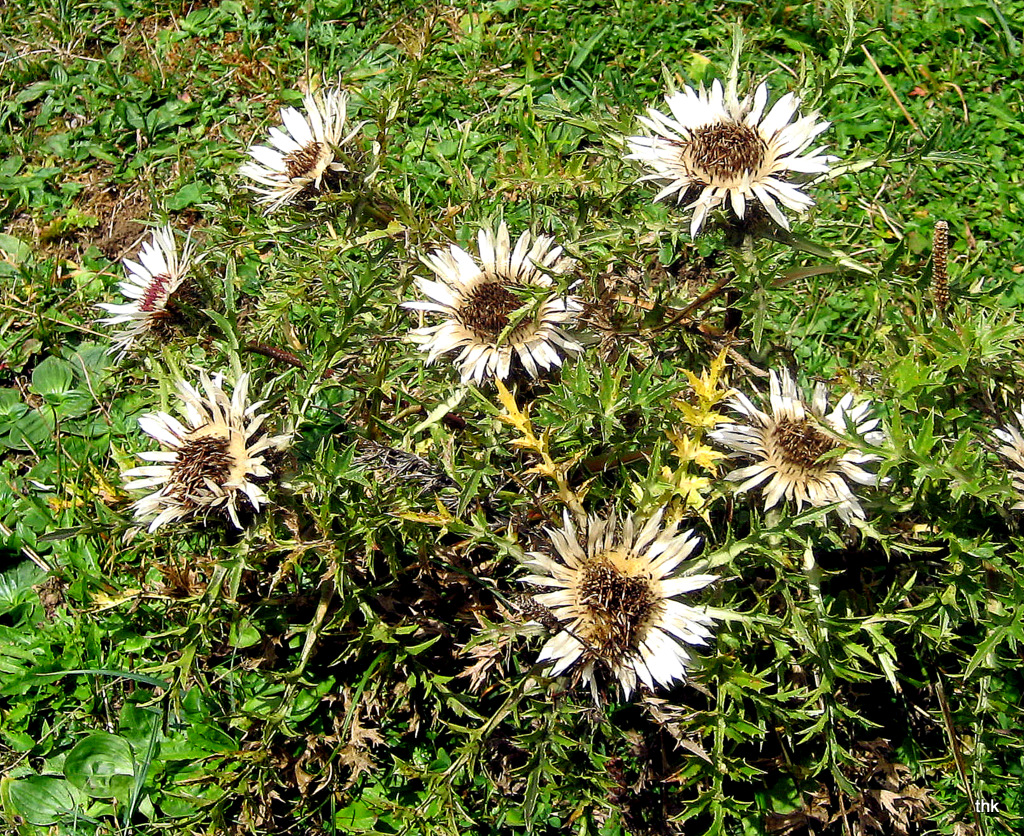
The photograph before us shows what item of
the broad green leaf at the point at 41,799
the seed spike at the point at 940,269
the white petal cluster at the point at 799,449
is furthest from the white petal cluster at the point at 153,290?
the seed spike at the point at 940,269

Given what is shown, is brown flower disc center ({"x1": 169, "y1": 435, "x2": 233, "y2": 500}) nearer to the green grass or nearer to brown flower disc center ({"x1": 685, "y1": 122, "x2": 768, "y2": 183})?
the green grass

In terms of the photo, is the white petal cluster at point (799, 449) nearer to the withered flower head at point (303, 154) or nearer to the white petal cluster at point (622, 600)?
the white petal cluster at point (622, 600)

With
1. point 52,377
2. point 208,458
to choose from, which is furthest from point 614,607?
point 52,377

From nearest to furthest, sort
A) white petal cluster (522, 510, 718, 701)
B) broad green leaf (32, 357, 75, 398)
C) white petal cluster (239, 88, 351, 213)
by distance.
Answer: white petal cluster (522, 510, 718, 701) < white petal cluster (239, 88, 351, 213) < broad green leaf (32, 357, 75, 398)

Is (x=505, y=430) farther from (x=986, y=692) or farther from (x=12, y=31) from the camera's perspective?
(x=12, y=31)

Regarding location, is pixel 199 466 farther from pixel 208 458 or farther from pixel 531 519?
pixel 531 519

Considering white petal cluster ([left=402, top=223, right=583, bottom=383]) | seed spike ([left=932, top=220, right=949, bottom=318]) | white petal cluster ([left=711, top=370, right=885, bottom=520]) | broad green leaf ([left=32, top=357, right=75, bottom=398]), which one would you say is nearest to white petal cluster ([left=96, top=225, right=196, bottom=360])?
white petal cluster ([left=402, top=223, right=583, bottom=383])

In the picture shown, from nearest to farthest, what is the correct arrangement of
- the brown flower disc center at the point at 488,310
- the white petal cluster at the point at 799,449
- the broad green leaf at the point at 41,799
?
the white petal cluster at the point at 799,449
the brown flower disc center at the point at 488,310
the broad green leaf at the point at 41,799
